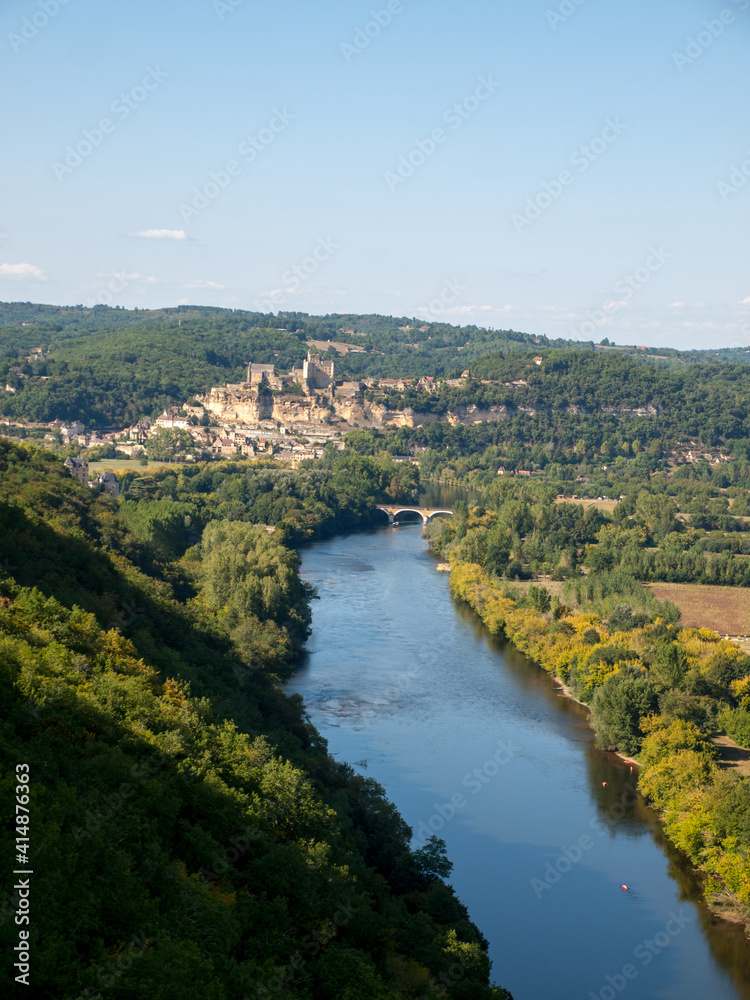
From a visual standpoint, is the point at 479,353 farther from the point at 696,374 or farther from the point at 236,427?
the point at 236,427

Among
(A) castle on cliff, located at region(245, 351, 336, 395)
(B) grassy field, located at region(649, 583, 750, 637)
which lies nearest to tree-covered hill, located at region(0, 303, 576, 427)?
(A) castle on cliff, located at region(245, 351, 336, 395)

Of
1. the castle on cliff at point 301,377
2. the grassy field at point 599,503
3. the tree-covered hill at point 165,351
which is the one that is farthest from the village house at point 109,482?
the castle on cliff at point 301,377

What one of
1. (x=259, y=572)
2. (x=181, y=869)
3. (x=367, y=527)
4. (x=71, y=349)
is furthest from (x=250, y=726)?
(x=71, y=349)

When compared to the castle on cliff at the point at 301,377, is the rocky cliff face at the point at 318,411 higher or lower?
lower

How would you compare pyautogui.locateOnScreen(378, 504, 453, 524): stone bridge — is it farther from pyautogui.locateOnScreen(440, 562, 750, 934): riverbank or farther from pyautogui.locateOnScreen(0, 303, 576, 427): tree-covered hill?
pyautogui.locateOnScreen(0, 303, 576, 427): tree-covered hill

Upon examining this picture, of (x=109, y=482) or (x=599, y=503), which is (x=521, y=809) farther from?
(x=599, y=503)

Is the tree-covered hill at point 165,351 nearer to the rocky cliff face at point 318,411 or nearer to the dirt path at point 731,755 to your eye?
the rocky cliff face at point 318,411
